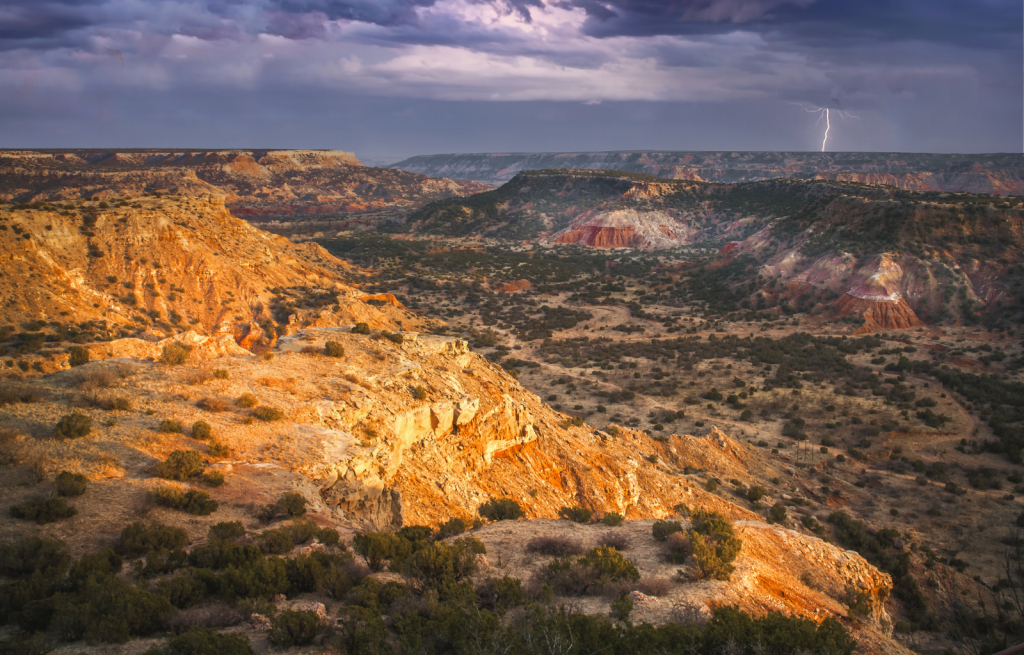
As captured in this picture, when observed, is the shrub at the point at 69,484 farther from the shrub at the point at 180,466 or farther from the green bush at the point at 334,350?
the green bush at the point at 334,350

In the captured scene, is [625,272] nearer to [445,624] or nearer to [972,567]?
[972,567]

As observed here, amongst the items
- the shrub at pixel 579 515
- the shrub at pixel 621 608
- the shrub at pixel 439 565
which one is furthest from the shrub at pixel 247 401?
the shrub at pixel 621 608

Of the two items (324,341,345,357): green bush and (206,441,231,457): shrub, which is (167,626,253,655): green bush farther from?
(324,341,345,357): green bush

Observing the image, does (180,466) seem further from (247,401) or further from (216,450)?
(247,401)

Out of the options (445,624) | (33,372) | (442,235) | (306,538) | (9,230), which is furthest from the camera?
(442,235)

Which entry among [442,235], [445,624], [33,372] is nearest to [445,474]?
[445,624]
